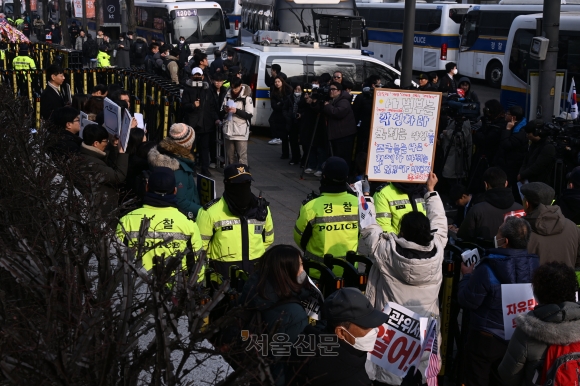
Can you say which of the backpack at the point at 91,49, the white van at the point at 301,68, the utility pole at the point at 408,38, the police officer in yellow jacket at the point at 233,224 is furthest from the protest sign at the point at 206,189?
the backpack at the point at 91,49

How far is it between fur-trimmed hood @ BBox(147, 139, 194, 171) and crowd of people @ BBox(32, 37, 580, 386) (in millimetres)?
14

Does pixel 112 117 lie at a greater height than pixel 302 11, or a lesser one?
lesser

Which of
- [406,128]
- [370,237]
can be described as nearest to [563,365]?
[370,237]

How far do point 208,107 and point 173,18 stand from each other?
20850 mm

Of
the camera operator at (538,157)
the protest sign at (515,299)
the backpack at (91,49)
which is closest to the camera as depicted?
the protest sign at (515,299)

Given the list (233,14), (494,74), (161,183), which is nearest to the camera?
(161,183)

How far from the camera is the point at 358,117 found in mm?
13859

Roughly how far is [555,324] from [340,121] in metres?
9.23

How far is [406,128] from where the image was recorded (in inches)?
302

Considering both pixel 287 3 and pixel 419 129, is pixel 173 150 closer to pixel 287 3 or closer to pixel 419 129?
A: pixel 419 129

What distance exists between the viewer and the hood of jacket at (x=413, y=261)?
17.6 feet

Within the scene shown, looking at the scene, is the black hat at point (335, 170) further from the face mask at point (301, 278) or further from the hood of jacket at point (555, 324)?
the hood of jacket at point (555, 324)

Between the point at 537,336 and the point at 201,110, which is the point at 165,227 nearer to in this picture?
the point at 537,336

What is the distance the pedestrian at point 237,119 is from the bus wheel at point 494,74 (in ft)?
59.8
